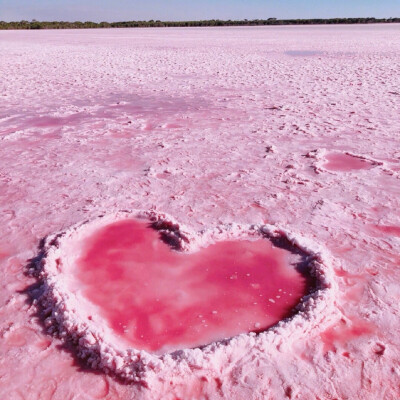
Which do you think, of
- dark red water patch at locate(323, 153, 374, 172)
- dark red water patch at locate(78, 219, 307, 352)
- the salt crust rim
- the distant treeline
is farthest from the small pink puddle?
the distant treeline

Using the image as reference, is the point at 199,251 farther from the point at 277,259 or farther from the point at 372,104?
the point at 372,104

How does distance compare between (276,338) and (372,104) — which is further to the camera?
(372,104)

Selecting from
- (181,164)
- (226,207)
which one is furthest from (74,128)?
(226,207)

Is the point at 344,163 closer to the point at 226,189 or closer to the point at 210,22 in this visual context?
the point at 226,189

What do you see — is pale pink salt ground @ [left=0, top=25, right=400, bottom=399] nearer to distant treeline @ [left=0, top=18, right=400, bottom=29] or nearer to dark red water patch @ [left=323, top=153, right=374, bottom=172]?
dark red water patch @ [left=323, top=153, right=374, bottom=172]

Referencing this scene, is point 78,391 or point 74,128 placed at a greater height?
point 78,391

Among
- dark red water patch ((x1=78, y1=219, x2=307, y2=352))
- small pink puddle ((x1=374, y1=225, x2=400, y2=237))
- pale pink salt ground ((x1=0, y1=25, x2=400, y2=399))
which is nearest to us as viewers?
pale pink salt ground ((x1=0, y1=25, x2=400, y2=399))
